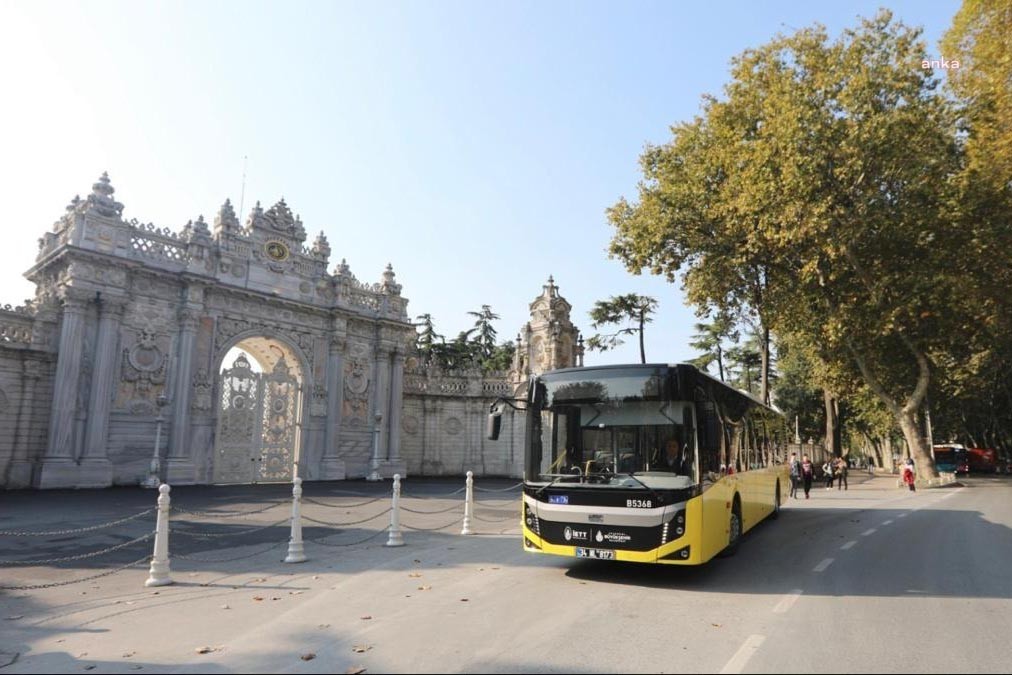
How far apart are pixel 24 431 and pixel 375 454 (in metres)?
13.0

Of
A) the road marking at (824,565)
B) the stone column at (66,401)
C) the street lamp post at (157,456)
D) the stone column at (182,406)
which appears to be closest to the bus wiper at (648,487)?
the road marking at (824,565)

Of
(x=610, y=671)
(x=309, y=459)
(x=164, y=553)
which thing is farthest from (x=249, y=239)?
(x=610, y=671)

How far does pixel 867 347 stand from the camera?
26.7 meters

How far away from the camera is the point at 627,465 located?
26.3 ft

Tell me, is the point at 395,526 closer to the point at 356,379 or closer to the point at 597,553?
the point at 597,553

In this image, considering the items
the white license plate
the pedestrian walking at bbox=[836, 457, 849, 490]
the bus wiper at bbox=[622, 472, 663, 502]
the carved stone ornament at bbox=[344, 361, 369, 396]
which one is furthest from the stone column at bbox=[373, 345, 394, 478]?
the bus wiper at bbox=[622, 472, 663, 502]

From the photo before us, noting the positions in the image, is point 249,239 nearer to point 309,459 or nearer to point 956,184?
point 309,459

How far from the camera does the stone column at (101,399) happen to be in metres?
19.4

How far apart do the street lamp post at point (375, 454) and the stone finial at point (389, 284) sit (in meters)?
6.25

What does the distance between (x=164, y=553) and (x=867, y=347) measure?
27.8 m

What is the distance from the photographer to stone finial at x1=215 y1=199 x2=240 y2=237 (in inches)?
960

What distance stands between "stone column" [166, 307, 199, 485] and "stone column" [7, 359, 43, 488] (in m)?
3.91

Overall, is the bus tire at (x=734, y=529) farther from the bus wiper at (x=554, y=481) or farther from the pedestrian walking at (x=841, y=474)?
the pedestrian walking at (x=841, y=474)

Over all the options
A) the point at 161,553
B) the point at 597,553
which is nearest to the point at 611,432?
the point at 597,553
